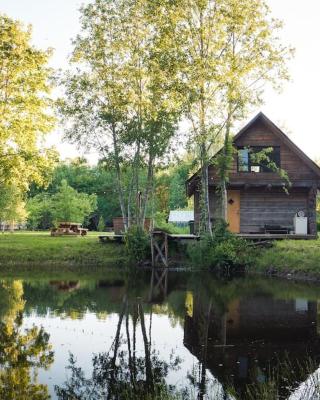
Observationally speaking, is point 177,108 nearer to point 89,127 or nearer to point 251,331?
point 89,127

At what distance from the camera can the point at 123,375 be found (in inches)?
368

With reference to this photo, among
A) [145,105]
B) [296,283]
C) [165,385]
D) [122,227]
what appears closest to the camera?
[165,385]

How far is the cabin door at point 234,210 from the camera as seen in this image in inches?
1372

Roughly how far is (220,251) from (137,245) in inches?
232

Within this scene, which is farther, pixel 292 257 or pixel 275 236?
pixel 275 236

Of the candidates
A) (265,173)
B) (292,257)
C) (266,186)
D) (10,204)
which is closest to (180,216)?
(10,204)

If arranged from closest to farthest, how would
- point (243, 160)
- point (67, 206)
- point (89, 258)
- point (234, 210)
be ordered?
point (89, 258), point (243, 160), point (234, 210), point (67, 206)

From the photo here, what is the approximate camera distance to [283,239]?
30.4 meters

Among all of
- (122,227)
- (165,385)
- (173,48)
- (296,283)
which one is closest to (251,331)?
(165,385)

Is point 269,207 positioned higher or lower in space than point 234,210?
higher

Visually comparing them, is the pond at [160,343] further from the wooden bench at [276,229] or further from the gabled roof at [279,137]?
the gabled roof at [279,137]

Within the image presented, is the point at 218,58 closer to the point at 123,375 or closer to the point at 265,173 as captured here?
the point at 265,173

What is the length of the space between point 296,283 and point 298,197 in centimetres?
1346

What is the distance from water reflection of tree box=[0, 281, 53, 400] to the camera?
27.7ft
